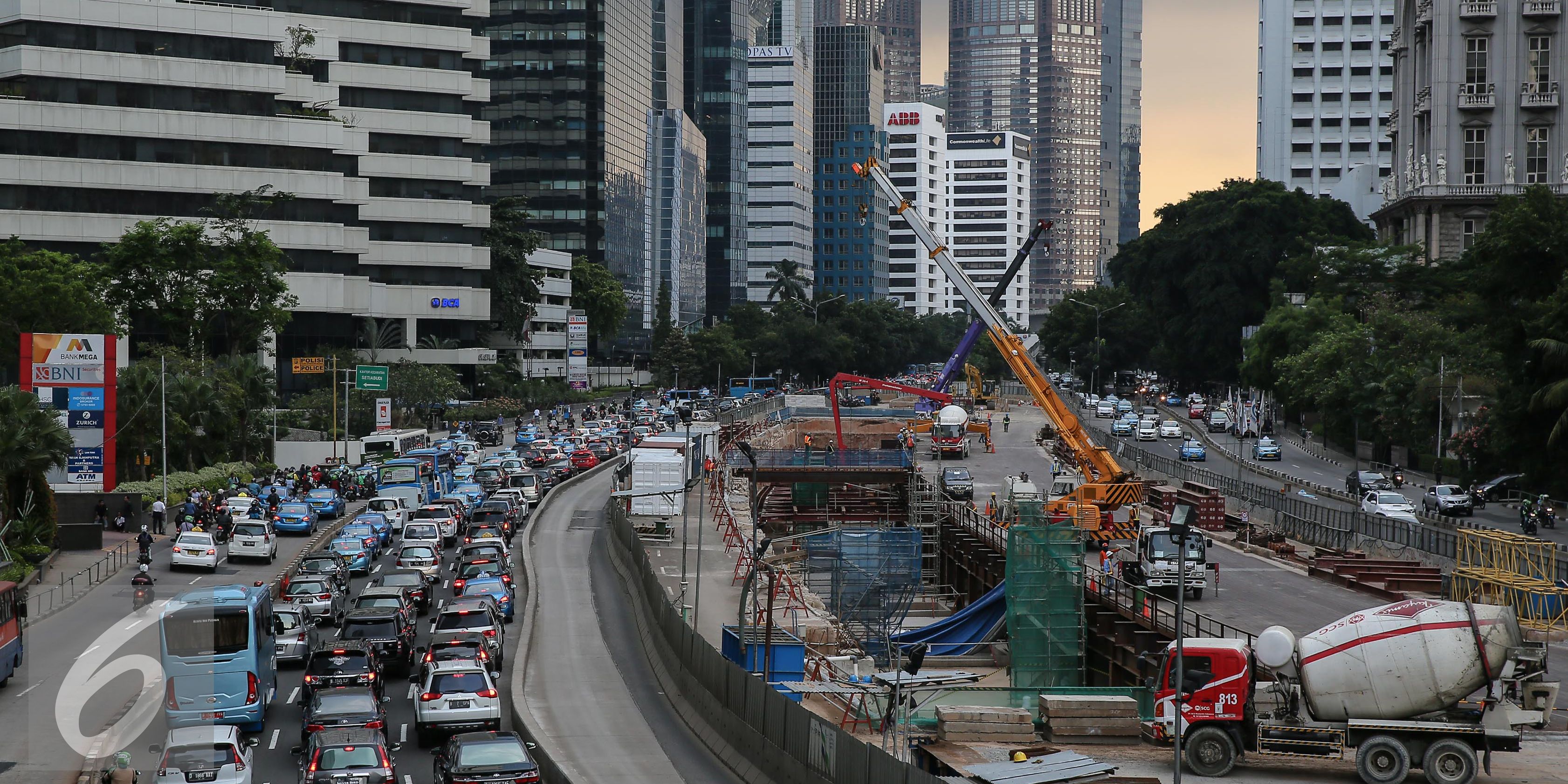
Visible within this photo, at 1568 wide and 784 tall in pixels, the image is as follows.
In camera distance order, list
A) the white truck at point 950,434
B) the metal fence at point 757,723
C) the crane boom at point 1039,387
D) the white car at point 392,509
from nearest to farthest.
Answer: the metal fence at point 757,723
the crane boom at point 1039,387
the white car at point 392,509
the white truck at point 950,434

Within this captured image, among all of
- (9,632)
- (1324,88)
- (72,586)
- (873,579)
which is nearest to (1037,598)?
(873,579)

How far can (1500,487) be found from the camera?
7162 cm

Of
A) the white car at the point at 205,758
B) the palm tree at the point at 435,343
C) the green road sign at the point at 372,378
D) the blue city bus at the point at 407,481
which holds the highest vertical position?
the palm tree at the point at 435,343

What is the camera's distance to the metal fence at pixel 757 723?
2350cm

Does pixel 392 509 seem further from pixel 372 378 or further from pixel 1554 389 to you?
pixel 1554 389

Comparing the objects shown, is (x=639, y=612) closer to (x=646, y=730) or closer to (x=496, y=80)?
(x=646, y=730)

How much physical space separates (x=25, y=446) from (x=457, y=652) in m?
23.6

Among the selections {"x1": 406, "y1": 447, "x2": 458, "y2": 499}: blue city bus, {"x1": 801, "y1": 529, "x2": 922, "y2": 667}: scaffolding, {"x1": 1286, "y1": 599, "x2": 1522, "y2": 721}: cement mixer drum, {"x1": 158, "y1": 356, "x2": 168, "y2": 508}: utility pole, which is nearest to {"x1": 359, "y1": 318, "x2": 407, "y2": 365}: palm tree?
{"x1": 158, "y1": 356, "x2": 168, "y2": 508}: utility pole

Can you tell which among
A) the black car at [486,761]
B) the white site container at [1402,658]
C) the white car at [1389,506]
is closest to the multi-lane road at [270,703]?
the black car at [486,761]

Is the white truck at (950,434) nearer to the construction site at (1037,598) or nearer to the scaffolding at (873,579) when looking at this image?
the construction site at (1037,598)

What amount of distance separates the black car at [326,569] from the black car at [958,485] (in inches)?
1282

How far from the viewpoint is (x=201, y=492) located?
67.1 m

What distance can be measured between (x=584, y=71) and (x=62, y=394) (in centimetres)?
13251

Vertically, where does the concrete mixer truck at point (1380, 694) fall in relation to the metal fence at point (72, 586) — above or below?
above
